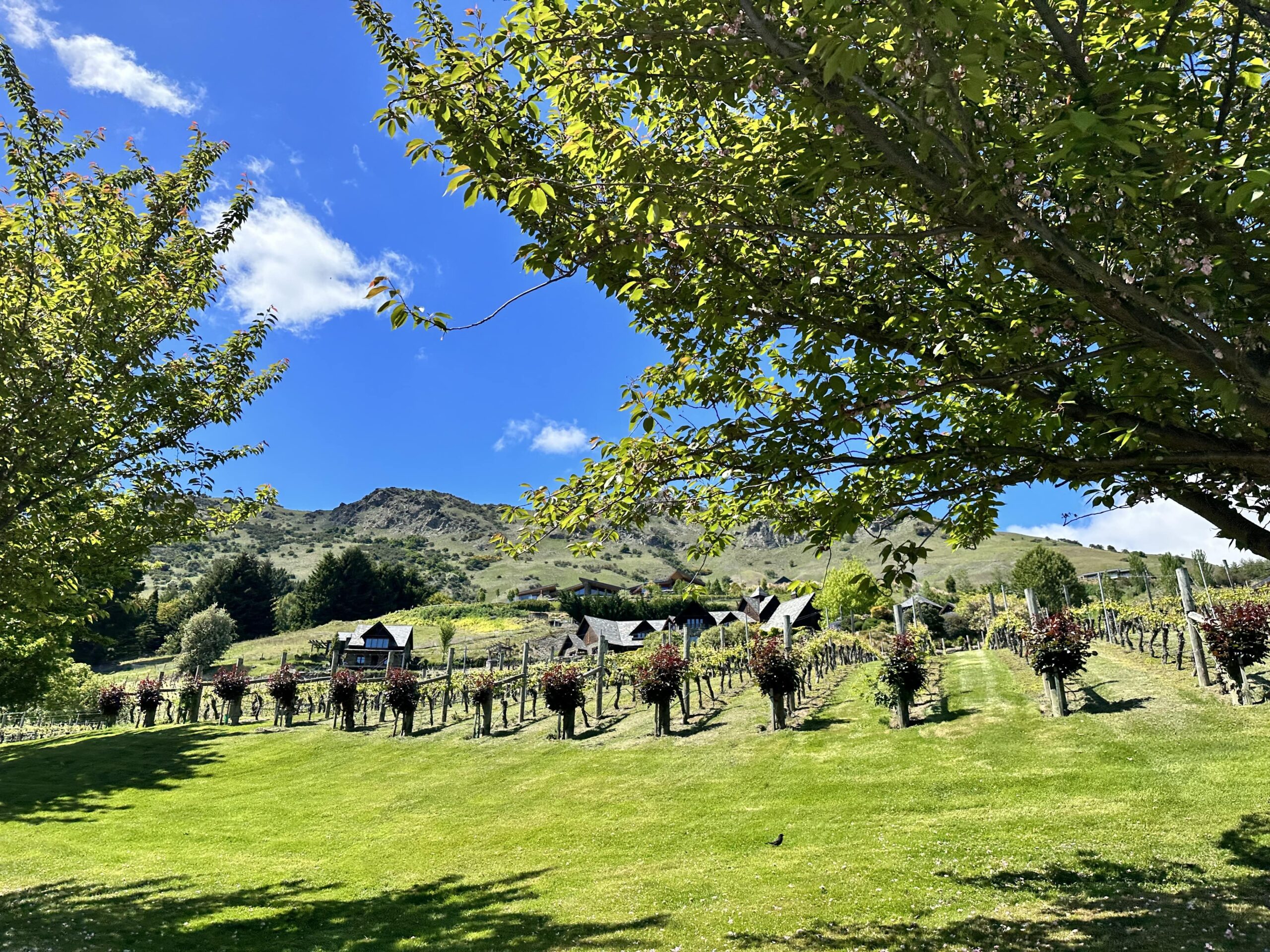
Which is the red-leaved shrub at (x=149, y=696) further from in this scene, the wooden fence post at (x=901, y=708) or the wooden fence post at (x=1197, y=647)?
the wooden fence post at (x=1197, y=647)

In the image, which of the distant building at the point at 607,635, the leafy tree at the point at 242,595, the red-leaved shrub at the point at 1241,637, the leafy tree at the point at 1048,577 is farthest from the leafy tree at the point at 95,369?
the leafy tree at the point at 242,595

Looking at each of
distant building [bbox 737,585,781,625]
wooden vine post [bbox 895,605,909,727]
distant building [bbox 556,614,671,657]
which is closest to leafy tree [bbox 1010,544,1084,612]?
distant building [bbox 737,585,781,625]

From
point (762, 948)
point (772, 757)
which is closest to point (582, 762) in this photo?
point (772, 757)

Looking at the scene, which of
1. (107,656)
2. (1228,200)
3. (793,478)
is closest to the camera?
(1228,200)

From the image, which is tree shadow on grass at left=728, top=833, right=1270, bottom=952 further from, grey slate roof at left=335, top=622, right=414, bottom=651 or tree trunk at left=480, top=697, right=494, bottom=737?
grey slate roof at left=335, top=622, right=414, bottom=651

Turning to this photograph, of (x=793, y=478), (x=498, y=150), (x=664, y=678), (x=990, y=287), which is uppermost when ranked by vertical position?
(x=498, y=150)

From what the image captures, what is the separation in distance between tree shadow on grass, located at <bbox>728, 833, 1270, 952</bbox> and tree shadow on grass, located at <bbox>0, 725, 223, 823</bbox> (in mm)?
18222

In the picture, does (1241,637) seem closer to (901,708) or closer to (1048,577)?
(901,708)

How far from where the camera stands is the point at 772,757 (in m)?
16.0

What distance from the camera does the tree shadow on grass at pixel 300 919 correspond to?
7172 mm

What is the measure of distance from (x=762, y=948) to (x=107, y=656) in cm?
9972

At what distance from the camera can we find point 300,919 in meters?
8.32

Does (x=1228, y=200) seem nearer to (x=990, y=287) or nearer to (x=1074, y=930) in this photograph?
(x=990, y=287)

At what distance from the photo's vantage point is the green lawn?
690 cm
